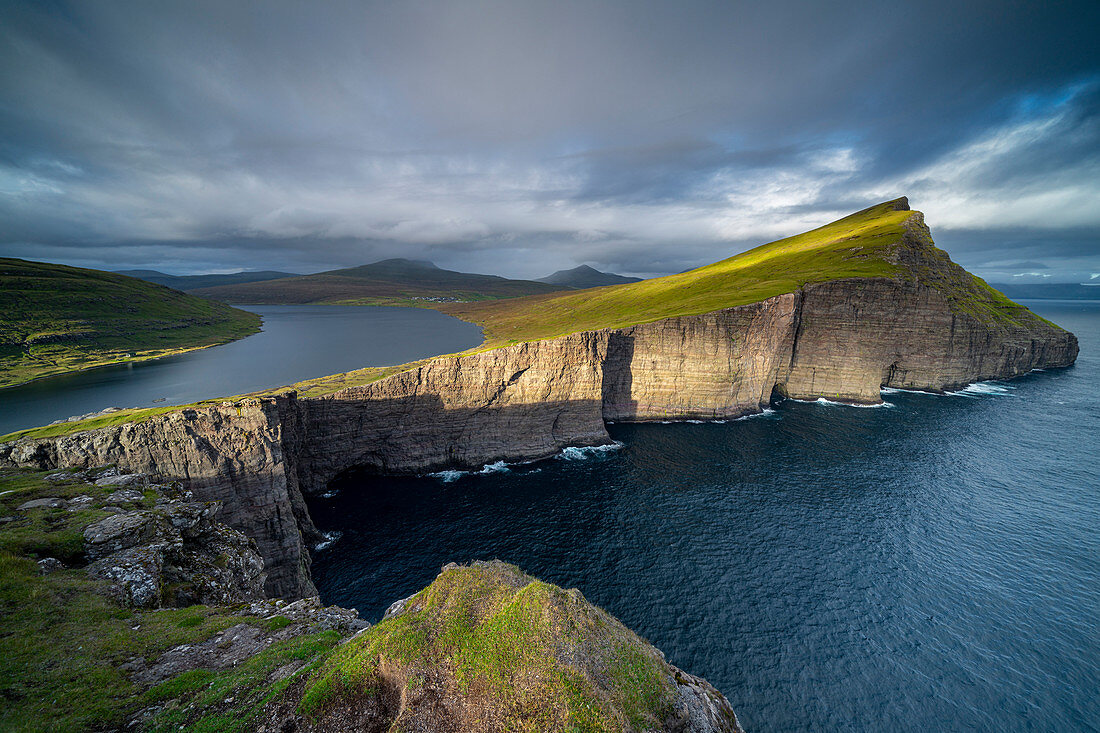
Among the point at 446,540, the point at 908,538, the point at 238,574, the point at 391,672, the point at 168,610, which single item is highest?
the point at 391,672

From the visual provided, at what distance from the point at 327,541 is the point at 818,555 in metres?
48.2

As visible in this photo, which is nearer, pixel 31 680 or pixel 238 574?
pixel 31 680

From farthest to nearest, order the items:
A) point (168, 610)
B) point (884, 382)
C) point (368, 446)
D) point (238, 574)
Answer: point (884, 382) → point (368, 446) → point (238, 574) → point (168, 610)

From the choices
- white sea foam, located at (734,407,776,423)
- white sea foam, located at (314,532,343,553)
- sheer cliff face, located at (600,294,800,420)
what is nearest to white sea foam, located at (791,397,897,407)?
white sea foam, located at (734,407,776,423)

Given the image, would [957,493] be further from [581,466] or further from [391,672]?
[391,672]

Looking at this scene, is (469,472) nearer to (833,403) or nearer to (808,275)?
(833,403)

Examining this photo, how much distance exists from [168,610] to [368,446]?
3481cm

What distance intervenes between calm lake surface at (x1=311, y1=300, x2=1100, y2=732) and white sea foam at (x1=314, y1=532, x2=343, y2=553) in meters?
0.89

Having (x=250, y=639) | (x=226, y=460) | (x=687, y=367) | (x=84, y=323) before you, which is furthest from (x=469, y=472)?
(x=84, y=323)

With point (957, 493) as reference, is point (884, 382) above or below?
above

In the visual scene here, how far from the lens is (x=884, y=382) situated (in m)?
83.8

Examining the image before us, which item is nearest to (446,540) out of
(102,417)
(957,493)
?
(102,417)

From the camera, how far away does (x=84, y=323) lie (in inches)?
4461

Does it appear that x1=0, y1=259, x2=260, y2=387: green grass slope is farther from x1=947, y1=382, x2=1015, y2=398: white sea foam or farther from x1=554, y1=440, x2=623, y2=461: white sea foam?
x1=947, y1=382, x2=1015, y2=398: white sea foam
